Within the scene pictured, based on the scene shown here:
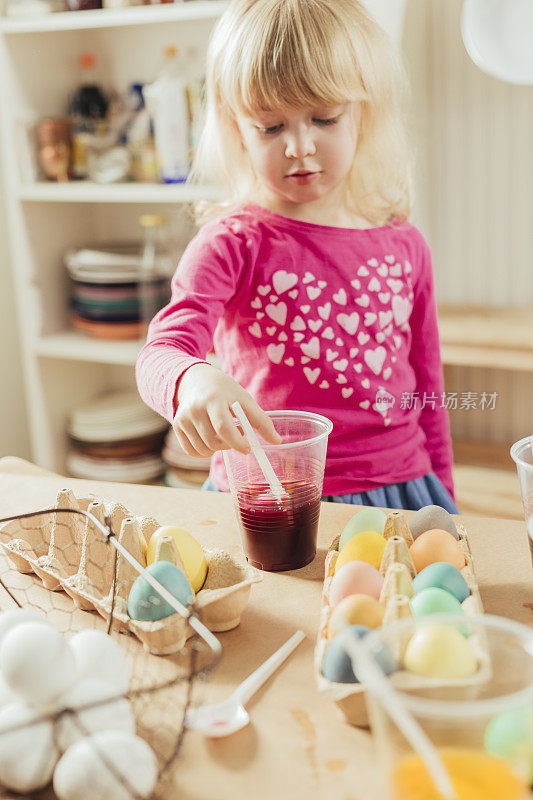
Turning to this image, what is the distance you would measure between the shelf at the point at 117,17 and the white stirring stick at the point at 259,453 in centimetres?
139

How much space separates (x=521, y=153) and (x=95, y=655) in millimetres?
1716

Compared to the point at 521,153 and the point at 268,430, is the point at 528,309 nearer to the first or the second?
the point at 521,153

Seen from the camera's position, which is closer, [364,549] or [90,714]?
[90,714]

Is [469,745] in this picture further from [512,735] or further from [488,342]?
[488,342]

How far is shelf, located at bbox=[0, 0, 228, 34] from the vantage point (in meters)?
1.96

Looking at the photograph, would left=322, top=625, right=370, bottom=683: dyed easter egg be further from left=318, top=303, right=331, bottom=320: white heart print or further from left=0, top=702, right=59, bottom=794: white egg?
left=318, top=303, right=331, bottom=320: white heart print

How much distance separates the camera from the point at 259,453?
83 centimetres

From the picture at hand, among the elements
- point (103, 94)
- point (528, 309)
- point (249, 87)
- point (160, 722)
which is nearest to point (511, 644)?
point (160, 722)

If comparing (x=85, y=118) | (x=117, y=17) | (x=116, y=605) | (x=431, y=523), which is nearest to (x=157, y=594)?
(x=116, y=605)

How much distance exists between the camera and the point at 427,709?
469mm

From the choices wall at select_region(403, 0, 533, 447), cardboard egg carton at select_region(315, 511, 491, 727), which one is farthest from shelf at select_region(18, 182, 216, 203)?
cardboard egg carton at select_region(315, 511, 491, 727)

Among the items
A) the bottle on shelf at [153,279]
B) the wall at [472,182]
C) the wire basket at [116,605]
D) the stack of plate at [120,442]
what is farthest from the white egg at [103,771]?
the stack of plate at [120,442]

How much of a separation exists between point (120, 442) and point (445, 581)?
6.11 ft

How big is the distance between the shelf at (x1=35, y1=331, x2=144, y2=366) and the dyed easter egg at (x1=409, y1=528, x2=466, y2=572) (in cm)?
159
